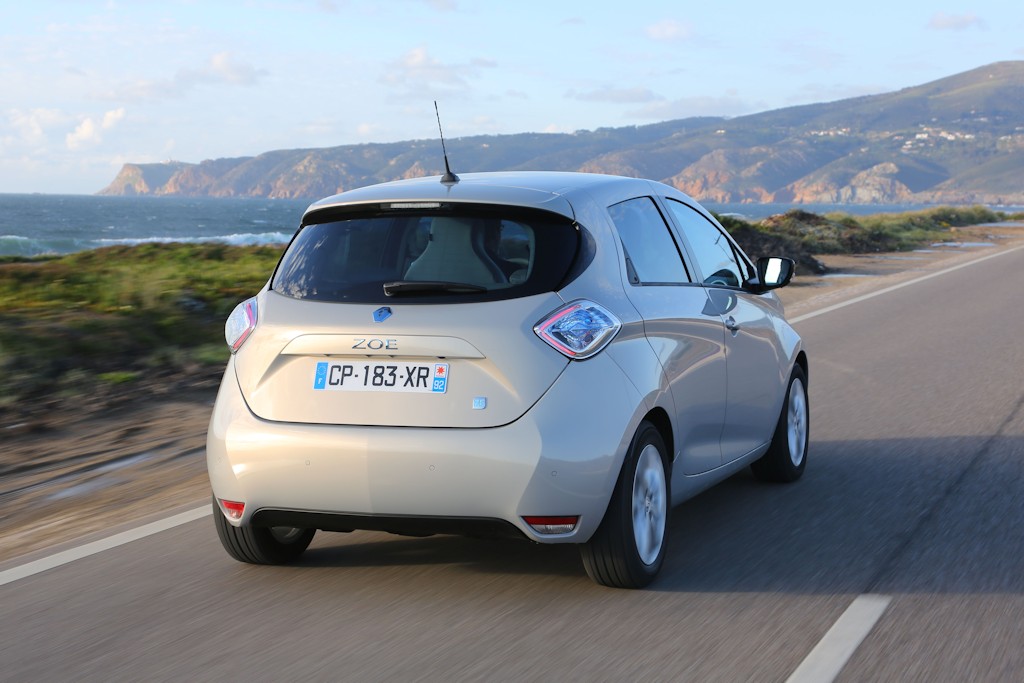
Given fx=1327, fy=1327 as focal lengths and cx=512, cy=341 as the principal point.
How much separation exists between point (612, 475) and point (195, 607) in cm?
159

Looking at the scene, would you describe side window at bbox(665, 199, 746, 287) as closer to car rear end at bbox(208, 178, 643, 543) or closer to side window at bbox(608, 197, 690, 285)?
side window at bbox(608, 197, 690, 285)

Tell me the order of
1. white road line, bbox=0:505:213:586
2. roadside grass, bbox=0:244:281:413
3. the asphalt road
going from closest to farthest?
the asphalt road → white road line, bbox=0:505:213:586 → roadside grass, bbox=0:244:281:413

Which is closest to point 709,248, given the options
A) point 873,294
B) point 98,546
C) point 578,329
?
point 578,329

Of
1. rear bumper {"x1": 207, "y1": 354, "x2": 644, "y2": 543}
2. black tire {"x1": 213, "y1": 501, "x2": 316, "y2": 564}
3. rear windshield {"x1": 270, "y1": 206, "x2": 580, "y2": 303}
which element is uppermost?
rear windshield {"x1": 270, "y1": 206, "x2": 580, "y2": 303}

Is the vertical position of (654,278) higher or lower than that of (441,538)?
higher

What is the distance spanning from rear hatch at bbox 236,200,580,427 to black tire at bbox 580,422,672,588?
540 millimetres

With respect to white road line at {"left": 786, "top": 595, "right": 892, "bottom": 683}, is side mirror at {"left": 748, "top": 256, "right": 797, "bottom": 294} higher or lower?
higher

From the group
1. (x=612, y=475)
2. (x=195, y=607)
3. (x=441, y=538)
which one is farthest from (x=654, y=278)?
(x=195, y=607)

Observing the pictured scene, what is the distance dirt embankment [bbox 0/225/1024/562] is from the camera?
6.42 metres

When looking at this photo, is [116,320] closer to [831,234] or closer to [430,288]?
[430,288]

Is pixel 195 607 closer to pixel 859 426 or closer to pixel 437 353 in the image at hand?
pixel 437 353

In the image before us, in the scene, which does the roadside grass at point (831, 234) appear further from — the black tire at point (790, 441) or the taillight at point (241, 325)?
the taillight at point (241, 325)

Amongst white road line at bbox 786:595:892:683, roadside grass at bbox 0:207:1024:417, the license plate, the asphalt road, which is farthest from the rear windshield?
roadside grass at bbox 0:207:1024:417

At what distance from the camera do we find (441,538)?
5.80m
